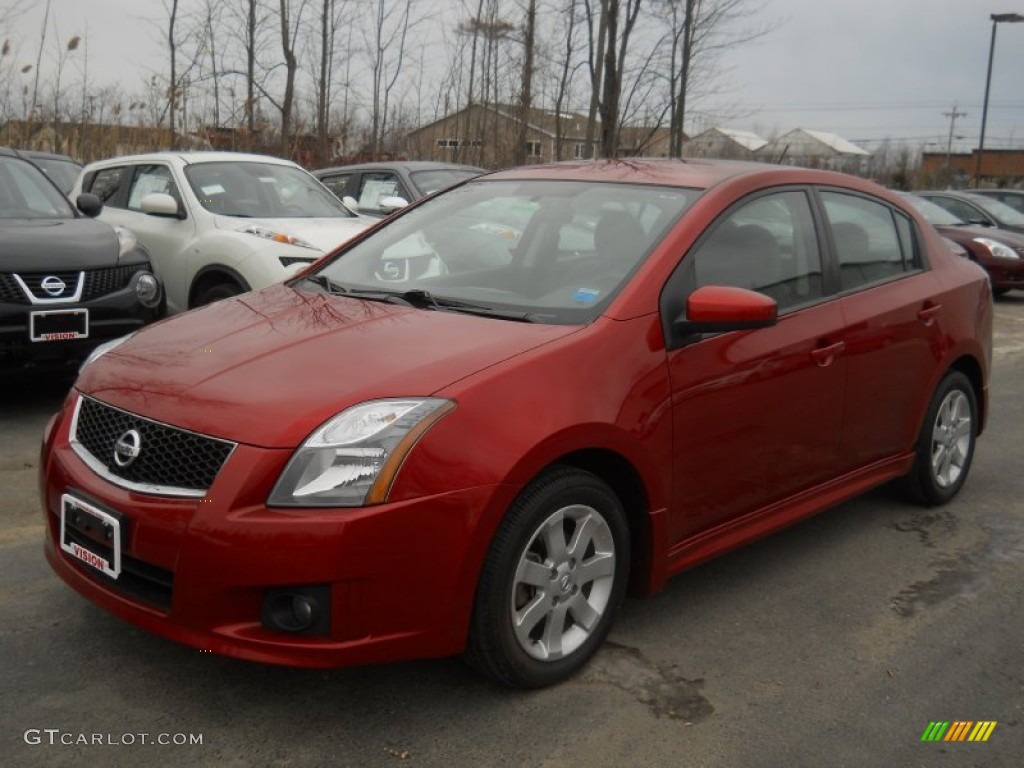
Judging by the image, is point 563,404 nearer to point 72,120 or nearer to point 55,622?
point 55,622

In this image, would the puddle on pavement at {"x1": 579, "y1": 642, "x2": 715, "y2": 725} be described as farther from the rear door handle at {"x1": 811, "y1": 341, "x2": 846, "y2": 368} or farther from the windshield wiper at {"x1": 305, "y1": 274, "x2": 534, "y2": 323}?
the rear door handle at {"x1": 811, "y1": 341, "x2": 846, "y2": 368}

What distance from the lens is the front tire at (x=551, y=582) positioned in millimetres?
2805

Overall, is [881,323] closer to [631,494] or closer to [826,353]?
[826,353]

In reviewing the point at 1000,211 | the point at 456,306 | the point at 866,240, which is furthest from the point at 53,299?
the point at 1000,211

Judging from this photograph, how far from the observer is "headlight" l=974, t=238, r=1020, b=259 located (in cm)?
1418

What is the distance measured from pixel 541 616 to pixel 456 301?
3.76 feet

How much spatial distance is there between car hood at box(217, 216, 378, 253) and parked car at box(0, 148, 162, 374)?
1047 mm

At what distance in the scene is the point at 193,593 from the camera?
2.62m

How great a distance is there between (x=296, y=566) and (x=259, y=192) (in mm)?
6326

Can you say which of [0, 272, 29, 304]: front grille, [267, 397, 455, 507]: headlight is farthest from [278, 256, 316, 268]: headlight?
[267, 397, 455, 507]: headlight

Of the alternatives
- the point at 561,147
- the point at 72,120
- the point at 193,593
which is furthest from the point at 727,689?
the point at 72,120

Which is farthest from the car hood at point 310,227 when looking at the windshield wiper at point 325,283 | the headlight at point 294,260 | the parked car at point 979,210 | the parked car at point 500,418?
the parked car at point 979,210

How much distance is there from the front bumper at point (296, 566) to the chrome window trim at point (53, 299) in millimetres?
3412

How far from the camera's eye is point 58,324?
5.75m
